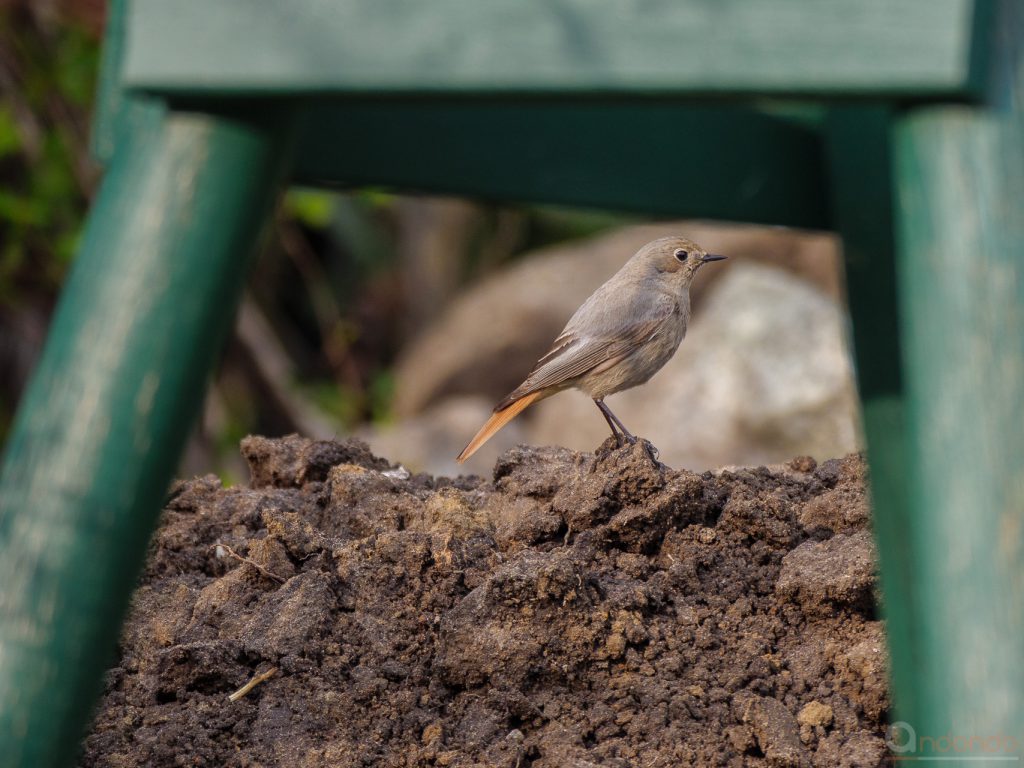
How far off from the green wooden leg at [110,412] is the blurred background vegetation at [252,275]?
5.36 m

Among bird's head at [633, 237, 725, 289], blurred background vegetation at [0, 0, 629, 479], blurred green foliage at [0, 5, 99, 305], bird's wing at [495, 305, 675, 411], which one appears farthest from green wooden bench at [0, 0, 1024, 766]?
blurred green foliage at [0, 5, 99, 305]

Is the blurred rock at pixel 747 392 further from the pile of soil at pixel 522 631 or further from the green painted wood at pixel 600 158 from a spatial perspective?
the green painted wood at pixel 600 158

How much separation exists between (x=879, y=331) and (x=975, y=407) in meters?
0.35

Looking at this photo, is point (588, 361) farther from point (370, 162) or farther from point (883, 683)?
point (370, 162)

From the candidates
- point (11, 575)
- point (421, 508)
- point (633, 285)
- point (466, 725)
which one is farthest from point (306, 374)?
point (11, 575)

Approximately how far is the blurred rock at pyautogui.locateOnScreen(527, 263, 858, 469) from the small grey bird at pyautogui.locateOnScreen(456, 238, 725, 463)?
2.34m

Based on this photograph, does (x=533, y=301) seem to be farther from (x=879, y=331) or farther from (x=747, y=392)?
(x=879, y=331)

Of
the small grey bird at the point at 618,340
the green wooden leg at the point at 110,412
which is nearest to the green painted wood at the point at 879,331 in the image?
the green wooden leg at the point at 110,412

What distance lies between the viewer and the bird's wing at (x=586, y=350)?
4.69 meters

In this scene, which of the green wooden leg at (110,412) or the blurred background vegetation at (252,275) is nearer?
the green wooden leg at (110,412)

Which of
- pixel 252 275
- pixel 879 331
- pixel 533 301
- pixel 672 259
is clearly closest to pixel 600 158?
pixel 879 331

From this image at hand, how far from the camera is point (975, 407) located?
1.41m

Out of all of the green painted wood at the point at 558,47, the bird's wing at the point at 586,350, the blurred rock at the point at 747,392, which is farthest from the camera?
the blurred rock at the point at 747,392

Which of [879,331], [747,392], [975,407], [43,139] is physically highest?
[43,139]
